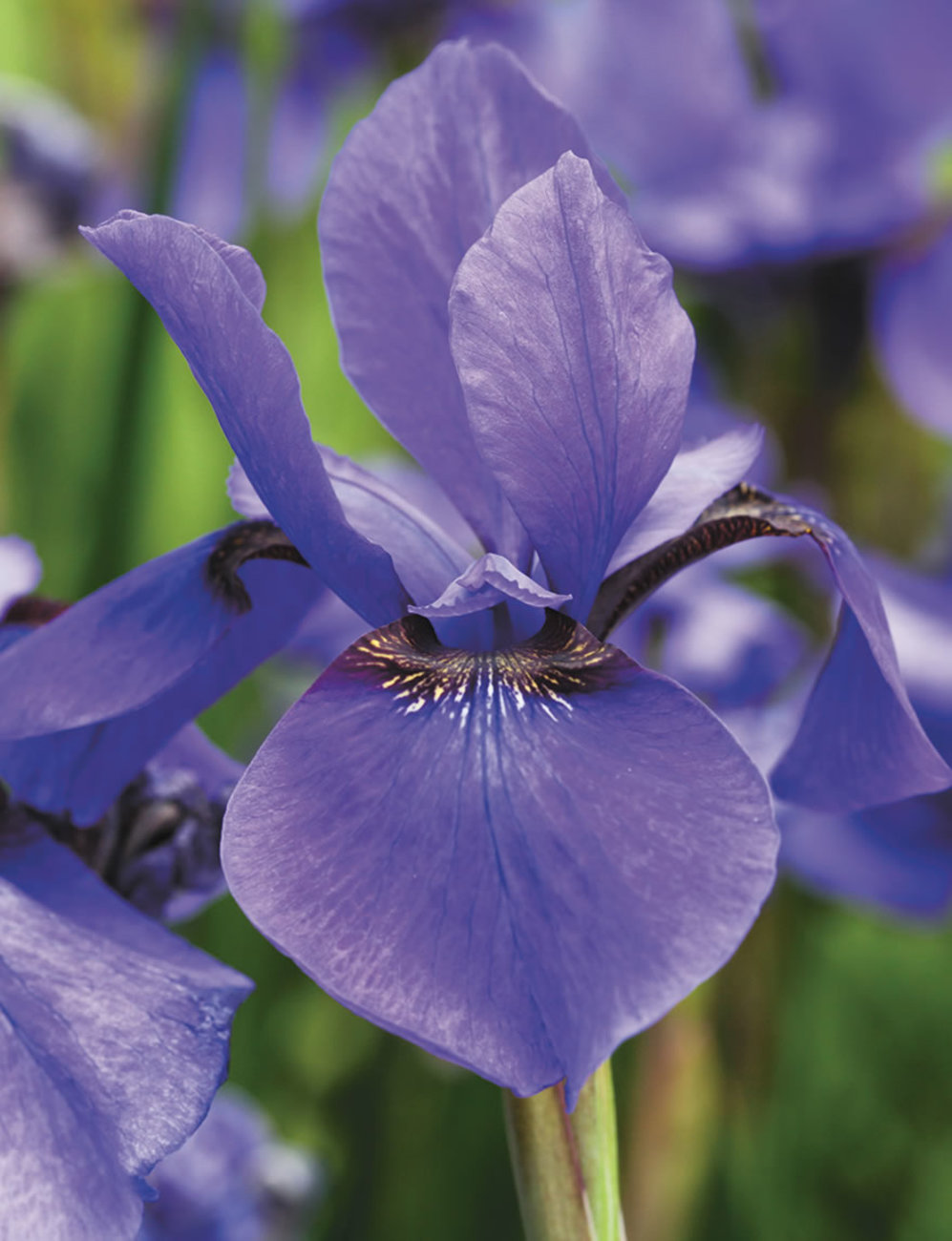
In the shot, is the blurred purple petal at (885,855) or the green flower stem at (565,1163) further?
the blurred purple petal at (885,855)

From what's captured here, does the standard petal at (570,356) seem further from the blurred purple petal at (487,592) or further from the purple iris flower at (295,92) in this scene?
the purple iris flower at (295,92)

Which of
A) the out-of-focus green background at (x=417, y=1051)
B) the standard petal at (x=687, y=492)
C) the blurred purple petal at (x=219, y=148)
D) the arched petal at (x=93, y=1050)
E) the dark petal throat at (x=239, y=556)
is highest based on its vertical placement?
the blurred purple petal at (x=219, y=148)

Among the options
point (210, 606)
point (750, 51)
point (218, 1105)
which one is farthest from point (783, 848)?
point (750, 51)

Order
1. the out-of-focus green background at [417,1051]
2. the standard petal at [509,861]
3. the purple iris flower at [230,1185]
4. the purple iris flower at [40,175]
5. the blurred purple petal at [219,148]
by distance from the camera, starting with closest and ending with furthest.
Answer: the standard petal at [509,861] → the purple iris flower at [230,1185] → the out-of-focus green background at [417,1051] → the purple iris flower at [40,175] → the blurred purple petal at [219,148]

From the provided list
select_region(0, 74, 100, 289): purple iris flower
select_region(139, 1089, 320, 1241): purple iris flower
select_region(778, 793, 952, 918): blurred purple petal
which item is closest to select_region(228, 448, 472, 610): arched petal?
select_region(139, 1089, 320, 1241): purple iris flower

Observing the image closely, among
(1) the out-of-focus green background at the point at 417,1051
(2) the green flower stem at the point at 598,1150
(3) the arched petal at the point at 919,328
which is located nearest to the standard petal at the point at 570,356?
(2) the green flower stem at the point at 598,1150
